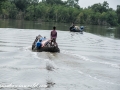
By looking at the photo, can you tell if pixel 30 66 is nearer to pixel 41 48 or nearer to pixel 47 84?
pixel 47 84

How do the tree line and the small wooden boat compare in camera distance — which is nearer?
the small wooden boat

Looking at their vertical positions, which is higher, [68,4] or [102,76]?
[68,4]

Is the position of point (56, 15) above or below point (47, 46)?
above

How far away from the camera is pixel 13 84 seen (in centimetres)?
1014

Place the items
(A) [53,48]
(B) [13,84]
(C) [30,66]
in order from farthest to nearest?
1. (A) [53,48]
2. (C) [30,66]
3. (B) [13,84]

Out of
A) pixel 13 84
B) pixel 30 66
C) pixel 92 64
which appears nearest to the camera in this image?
pixel 13 84

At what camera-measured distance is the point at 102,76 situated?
12.3m

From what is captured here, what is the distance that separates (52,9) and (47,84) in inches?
4087

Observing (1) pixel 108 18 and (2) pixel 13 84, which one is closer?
(2) pixel 13 84

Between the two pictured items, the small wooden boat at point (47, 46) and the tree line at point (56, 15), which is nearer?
the small wooden boat at point (47, 46)

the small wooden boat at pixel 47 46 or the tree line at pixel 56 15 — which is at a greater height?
the tree line at pixel 56 15

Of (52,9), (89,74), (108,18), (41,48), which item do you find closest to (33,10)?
(52,9)

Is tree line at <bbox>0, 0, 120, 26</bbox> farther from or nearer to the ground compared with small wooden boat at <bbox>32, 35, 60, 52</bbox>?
farther from the ground

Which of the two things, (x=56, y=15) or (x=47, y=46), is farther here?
(x=56, y=15)
